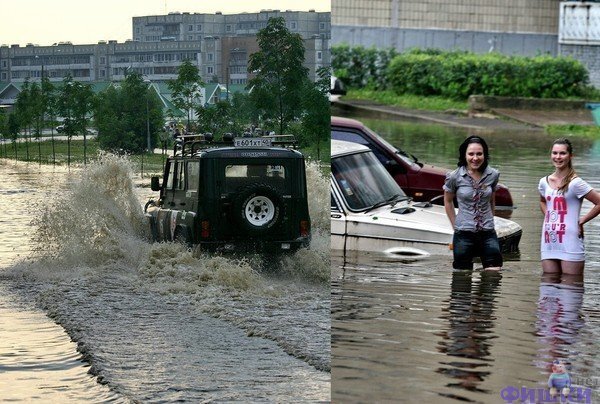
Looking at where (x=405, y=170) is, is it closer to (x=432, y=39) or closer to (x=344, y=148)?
(x=344, y=148)

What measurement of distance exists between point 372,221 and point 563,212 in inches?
77.1

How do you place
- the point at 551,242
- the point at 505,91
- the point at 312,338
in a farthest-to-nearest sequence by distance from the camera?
1. the point at 505,91
2. the point at 551,242
3. the point at 312,338

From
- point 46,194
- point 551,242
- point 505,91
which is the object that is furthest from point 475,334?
point 505,91

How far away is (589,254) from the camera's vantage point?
29.2 feet

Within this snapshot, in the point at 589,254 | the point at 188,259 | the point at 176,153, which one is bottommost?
the point at 589,254

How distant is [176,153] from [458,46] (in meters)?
21.2

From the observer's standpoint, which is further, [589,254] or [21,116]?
[589,254]

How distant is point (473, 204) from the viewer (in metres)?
6.91

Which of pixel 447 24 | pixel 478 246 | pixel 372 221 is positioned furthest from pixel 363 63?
pixel 478 246

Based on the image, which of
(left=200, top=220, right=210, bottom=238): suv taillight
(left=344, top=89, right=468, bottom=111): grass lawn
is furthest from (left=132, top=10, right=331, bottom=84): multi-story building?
(left=344, top=89, right=468, bottom=111): grass lawn

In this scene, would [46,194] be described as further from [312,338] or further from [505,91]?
[505,91]

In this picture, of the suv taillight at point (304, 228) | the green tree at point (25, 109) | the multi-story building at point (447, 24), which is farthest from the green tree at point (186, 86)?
the multi-story building at point (447, 24)

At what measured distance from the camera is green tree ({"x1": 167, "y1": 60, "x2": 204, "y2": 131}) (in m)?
4.67

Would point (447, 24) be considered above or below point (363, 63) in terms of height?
above
